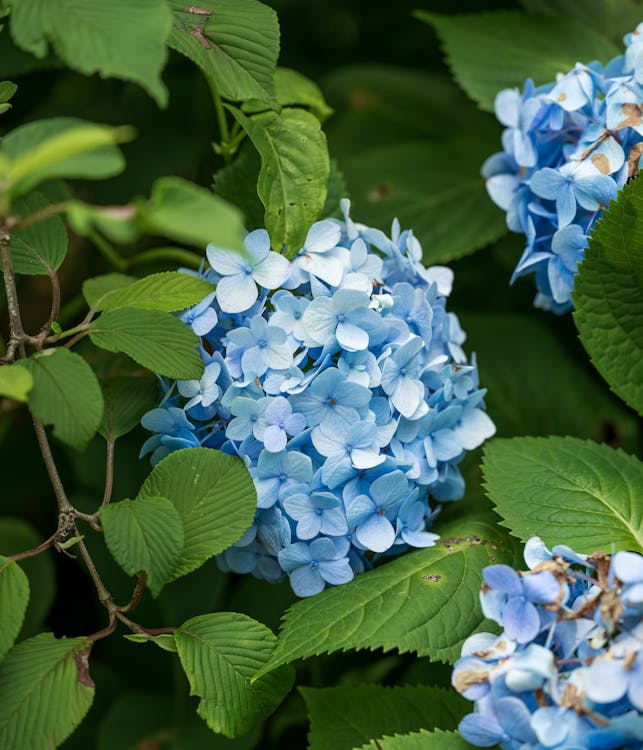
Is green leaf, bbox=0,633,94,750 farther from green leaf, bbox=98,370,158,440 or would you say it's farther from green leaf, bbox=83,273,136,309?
green leaf, bbox=83,273,136,309

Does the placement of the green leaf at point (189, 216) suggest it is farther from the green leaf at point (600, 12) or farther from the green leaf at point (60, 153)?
the green leaf at point (600, 12)

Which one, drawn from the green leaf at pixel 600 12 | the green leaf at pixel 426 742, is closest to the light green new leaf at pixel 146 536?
the green leaf at pixel 426 742

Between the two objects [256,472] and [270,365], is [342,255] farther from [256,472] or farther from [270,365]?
[256,472]

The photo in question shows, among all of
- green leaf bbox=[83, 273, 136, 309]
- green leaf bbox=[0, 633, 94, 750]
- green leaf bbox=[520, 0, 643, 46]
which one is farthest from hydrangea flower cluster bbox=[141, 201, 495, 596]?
green leaf bbox=[520, 0, 643, 46]

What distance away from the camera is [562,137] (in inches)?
50.9

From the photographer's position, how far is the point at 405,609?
3.52ft

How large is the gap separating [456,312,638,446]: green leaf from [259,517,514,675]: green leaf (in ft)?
1.86

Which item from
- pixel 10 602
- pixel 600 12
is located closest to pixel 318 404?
pixel 10 602

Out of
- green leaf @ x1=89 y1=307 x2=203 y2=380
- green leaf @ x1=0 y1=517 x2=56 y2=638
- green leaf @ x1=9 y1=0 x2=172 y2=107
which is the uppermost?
green leaf @ x1=9 y1=0 x2=172 y2=107

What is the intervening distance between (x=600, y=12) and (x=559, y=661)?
1.32m

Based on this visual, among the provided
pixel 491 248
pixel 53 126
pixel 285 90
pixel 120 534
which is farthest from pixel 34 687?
pixel 491 248

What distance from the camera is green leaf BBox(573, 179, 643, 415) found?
1.15 meters

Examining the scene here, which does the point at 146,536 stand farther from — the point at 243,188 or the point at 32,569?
the point at 32,569

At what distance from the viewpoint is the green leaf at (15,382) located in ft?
2.89
